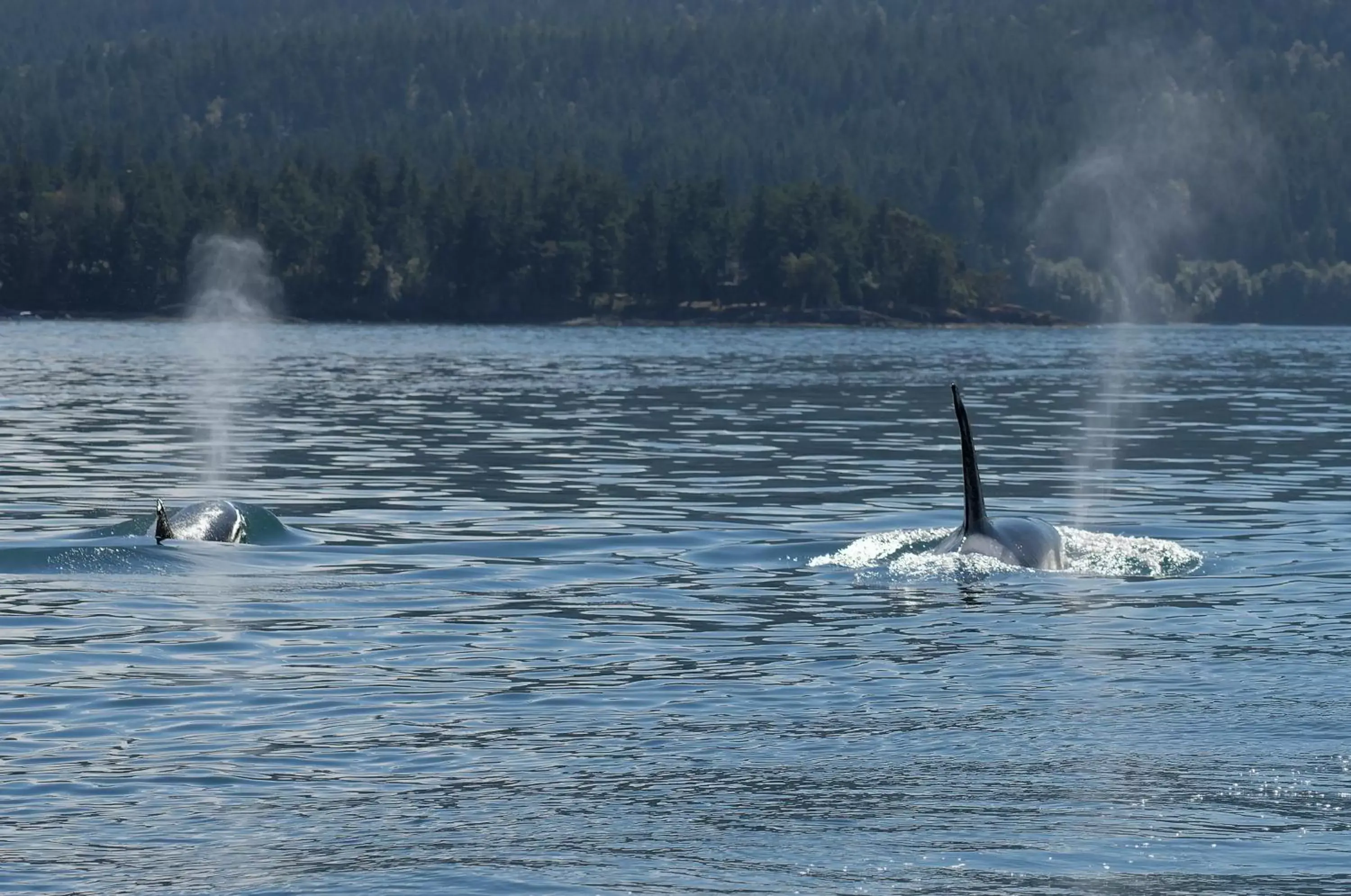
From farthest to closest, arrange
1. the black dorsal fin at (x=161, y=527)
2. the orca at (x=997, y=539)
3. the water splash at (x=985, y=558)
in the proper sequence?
the black dorsal fin at (x=161, y=527), the orca at (x=997, y=539), the water splash at (x=985, y=558)

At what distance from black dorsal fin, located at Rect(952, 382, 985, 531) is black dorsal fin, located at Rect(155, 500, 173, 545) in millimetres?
9922

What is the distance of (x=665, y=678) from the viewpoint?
18.7 m

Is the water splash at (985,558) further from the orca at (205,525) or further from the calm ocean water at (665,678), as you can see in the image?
the orca at (205,525)

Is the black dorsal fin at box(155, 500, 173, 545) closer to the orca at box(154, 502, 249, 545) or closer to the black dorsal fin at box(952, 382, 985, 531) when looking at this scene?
the orca at box(154, 502, 249, 545)

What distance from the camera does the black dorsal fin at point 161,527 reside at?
2750cm

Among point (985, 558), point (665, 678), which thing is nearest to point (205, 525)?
point (985, 558)

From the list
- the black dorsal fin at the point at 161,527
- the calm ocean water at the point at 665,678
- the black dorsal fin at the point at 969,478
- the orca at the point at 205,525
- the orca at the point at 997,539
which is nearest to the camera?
the calm ocean water at the point at 665,678

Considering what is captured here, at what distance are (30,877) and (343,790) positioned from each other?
8.40 feet

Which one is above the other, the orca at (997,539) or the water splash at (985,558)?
the orca at (997,539)

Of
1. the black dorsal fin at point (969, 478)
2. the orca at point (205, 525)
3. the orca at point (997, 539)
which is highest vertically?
the black dorsal fin at point (969, 478)

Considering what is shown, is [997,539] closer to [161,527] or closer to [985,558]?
[985,558]

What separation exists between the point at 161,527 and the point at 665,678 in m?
11.2

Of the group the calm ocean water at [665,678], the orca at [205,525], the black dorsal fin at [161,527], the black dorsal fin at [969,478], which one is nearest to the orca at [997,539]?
the black dorsal fin at [969,478]

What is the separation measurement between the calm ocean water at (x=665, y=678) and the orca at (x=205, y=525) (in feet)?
1.43
